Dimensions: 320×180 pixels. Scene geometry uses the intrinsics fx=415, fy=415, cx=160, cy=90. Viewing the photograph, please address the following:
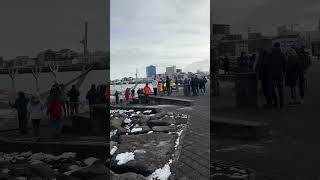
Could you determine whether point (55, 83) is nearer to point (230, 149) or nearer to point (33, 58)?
point (33, 58)

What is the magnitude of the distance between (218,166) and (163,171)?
92cm

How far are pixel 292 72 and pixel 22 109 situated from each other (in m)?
3.03

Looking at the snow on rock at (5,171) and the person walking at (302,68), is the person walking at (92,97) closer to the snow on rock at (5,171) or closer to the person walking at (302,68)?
the snow on rock at (5,171)

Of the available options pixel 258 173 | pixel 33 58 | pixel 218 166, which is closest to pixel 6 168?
pixel 33 58

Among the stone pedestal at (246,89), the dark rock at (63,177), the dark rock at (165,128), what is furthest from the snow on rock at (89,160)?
the dark rock at (165,128)

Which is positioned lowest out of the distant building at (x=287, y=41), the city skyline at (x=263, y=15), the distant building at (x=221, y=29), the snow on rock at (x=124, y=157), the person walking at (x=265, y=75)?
the snow on rock at (x=124, y=157)

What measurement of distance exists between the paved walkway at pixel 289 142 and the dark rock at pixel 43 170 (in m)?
1.98

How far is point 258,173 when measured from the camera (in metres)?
3.96

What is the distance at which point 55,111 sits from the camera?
479cm

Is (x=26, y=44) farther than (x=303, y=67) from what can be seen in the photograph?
Yes

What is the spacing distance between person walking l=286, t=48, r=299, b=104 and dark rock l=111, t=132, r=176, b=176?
1.94 metres

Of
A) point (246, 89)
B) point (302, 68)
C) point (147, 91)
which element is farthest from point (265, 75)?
point (147, 91)

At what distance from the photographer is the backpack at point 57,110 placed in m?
4.74

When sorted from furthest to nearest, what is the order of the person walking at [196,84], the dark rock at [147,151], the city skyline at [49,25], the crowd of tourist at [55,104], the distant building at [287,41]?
1. the person walking at [196,84]
2. the dark rock at [147,151]
3. the crowd of tourist at [55,104]
4. the city skyline at [49,25]
5. the distant building at [287,41]
